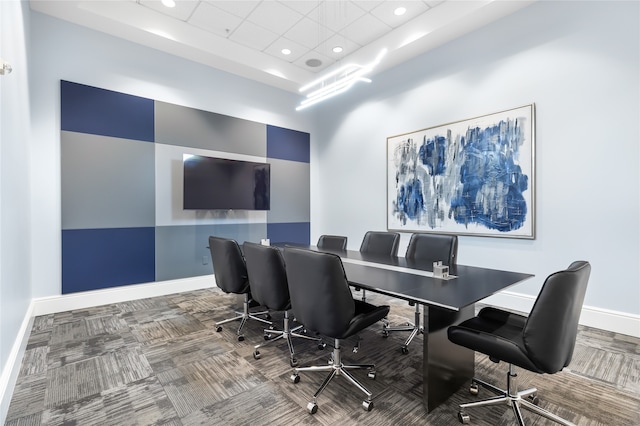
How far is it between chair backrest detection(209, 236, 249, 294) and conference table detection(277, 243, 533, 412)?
3.85 ft

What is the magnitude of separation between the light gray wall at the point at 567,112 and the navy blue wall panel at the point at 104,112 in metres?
4.16

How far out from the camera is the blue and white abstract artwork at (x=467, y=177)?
3.68 metres

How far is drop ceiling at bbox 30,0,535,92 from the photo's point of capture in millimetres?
3828

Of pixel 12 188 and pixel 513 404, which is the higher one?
pixel 12 188

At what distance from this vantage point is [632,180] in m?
2.98

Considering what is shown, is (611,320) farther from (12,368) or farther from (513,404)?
(12,368)

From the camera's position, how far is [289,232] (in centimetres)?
616

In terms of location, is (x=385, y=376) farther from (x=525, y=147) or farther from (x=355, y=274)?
(x=525, y=147)

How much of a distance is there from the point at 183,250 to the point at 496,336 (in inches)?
174

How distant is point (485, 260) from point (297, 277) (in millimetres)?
3106

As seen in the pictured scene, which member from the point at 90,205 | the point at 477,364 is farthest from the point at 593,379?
the point at 90,205

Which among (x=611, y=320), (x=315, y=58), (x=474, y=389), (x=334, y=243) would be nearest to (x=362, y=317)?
(x=474, y=389)

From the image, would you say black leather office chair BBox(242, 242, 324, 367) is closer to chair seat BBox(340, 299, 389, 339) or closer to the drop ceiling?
chair seat BBox(340, 299, 389, 339)

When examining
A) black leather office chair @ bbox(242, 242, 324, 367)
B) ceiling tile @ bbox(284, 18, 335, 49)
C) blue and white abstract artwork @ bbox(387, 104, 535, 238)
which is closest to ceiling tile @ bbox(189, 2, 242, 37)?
ceiling tile @ bbox(284, 18, 335, 49)
